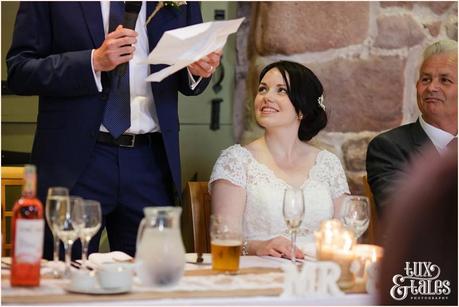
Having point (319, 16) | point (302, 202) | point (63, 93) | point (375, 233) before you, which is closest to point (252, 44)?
point (319, 16)

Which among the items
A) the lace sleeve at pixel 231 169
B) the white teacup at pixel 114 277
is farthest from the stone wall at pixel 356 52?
the white teacup at pixel 114 277

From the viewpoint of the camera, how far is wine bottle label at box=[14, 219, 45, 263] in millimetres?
1489

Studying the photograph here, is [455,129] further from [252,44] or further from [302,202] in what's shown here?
[302,202]

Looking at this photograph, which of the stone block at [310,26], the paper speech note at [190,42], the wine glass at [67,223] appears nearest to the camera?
the wine glass at [67,223]

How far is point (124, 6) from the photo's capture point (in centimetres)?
206

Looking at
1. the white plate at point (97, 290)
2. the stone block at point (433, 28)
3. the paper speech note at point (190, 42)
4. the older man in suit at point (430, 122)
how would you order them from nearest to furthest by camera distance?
1. the white plate at point (97, 290)
2. the paper speech note at point (190, 42)
3. the older man in suit at point (430, 122)
4. the stone block at point (433, 28)

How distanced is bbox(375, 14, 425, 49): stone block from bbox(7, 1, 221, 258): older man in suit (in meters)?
1.02

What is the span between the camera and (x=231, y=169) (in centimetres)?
245

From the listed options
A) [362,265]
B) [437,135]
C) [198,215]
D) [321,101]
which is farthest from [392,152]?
[362,265]

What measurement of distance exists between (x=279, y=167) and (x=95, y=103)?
0.70 metres

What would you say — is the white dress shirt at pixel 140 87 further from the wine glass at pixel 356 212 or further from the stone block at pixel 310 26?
the stone block at pixel 310 26

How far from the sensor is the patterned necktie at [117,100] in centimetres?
206

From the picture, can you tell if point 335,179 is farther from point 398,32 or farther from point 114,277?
point 114,277

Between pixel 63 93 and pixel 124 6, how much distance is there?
0.86 ft
